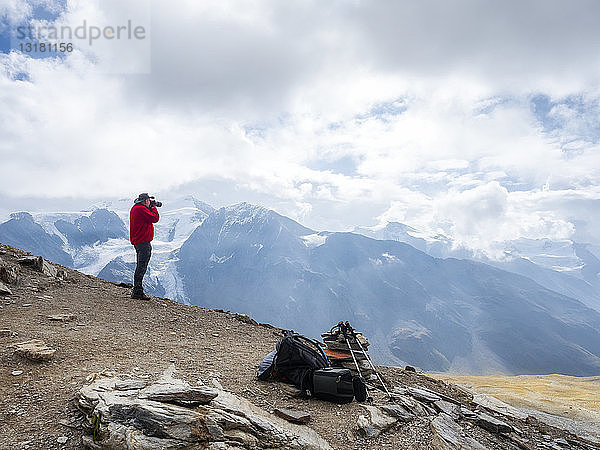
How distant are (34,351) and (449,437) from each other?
370 inches

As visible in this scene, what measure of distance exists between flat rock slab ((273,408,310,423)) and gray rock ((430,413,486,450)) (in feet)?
9.37

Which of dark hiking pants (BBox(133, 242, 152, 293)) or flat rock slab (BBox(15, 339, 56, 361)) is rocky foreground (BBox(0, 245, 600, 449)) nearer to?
flat rock slab (BBox(15, 339, 56, 361))

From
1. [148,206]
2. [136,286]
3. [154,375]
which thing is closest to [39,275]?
[136,286]

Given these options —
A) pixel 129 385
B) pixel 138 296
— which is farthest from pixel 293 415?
pixel 138 296

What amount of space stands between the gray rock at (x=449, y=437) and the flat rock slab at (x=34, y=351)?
8559mm

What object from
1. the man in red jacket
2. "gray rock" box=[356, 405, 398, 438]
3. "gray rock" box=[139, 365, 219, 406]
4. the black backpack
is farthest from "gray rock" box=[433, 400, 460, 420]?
the man in red jacket

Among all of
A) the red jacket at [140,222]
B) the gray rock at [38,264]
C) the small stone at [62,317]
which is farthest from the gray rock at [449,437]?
the gray rock at [38,264]

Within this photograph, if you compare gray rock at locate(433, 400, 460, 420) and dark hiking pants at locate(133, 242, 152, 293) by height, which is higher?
dark hiking pants at locate(133, 242, 152, 293)

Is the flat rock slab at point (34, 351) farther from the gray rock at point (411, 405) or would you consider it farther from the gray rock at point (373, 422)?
the gray rock at point (411, 405)

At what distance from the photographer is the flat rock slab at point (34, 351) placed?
7113mm

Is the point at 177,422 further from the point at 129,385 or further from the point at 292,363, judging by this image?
the point at 292,363

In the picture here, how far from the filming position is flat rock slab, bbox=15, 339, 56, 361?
711 centimetres

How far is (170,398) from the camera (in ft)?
18.8

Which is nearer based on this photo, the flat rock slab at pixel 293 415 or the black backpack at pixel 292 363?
the flat rock slab at pixel 293 415
